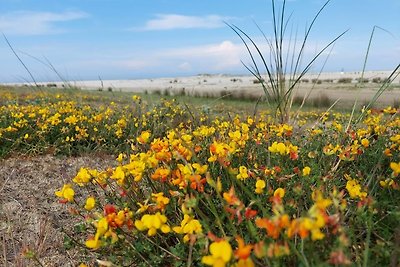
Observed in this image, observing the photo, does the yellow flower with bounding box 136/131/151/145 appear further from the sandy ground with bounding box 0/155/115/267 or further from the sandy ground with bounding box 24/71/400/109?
the sandy ground with bounding box 24/71/400/109

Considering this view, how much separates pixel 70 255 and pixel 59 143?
8.79 feet

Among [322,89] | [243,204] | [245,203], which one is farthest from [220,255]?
[322,89]

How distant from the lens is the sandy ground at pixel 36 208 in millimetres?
2330

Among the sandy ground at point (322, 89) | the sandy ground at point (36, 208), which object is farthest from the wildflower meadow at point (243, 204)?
the sandy ground at point (322, 89)

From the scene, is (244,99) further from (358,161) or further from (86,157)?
(358,161)

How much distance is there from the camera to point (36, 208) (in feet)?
10.2

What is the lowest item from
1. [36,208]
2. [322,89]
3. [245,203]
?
[322,89]

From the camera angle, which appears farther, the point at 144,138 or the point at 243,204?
the point at 144,138

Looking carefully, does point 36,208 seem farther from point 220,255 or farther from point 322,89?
point 322,89

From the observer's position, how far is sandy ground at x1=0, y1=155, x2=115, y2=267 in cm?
233

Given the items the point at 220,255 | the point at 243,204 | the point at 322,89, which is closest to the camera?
the point at 220,255

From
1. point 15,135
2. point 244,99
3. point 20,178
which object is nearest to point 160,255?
point 20,178

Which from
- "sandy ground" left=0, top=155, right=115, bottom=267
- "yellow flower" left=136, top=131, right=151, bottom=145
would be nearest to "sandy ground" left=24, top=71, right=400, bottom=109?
"yellow flower" left=136, top=131, right=151, bottom=145

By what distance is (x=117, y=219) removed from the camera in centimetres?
163
